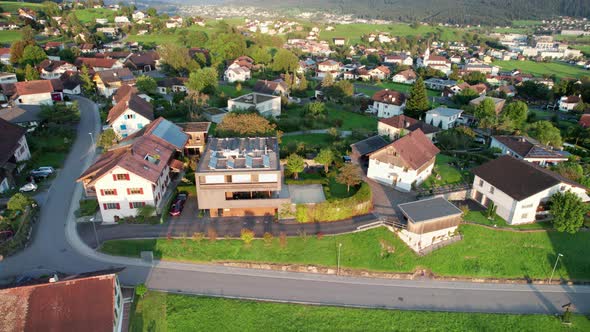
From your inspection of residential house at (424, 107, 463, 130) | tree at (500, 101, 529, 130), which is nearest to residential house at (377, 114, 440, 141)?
residential house at (424, 107, 463, 130)

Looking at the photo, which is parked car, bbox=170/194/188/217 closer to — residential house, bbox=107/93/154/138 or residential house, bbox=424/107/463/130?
residential house, bbox=107/93/154/138

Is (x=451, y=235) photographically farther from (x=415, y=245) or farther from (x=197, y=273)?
(x=197, y=273)

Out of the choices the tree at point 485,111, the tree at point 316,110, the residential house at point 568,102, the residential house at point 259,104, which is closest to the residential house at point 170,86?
the residential house at point 259,104

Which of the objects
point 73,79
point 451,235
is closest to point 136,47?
point 73,79

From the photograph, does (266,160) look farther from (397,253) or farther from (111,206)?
(111,206)

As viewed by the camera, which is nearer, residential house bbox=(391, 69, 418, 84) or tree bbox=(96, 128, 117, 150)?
tree bbox=(96, 128, 117, 150)

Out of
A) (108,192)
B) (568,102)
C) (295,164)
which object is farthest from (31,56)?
(568,102)

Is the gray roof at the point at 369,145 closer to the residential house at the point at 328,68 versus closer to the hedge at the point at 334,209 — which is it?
the hedge at the point at 334,209
